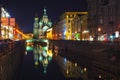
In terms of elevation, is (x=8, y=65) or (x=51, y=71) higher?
(x=8, y=65)

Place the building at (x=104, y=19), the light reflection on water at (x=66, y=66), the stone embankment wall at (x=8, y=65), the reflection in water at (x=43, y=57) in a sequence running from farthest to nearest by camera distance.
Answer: the building at (x=104, y=19), the reflection in water at (x=43, y=57), the light reflection on water at (x=66, y=66), the stone embankment wall at (x=8, y=65)

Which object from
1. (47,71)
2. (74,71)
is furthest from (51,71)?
(74,71)

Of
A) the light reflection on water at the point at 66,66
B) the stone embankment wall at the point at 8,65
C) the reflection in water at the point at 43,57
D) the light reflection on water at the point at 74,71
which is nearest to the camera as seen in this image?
the stone embankment wall at the point at 8,65

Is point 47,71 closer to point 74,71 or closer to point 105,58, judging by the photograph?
point 74,71

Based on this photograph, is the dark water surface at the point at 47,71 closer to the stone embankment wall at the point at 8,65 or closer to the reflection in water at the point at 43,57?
the reflection in water at the point at 43,57

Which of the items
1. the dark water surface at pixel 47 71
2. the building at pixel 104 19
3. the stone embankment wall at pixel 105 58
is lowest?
the dark water surface at pixel 47 71

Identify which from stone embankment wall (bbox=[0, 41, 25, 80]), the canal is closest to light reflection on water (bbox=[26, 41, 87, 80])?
the canal

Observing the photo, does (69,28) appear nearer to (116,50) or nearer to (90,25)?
(90,25)

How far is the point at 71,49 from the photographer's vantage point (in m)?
92.4

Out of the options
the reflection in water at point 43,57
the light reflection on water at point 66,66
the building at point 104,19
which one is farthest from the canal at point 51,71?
the building at point 104,19

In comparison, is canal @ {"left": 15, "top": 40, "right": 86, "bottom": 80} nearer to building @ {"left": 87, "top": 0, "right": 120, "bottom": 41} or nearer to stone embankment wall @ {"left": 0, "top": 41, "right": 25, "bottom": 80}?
stone embankment wall @ {"left": 0, "top": 41, "right": 25, "bottom": 80}

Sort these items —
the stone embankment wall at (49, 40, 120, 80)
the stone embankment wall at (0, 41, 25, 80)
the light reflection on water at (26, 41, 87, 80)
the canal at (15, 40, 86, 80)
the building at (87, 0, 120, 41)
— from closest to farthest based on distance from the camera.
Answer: the stone embankment wall at (0, 41, 25, 80) < the canal at (15, 40, 86, 80) < the stone embankment wall at (49, 40, 120, 80) < the light reflection on water at (26, 41, 87, 80) < the building at (87, 0, 120, 41)

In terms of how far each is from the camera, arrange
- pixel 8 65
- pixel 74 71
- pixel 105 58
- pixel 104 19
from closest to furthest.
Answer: pixel 8 65 < pixel 74 71 < pixel 105 58 < pixel 104 19

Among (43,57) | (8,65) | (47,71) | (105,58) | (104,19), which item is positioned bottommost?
(47,71)
